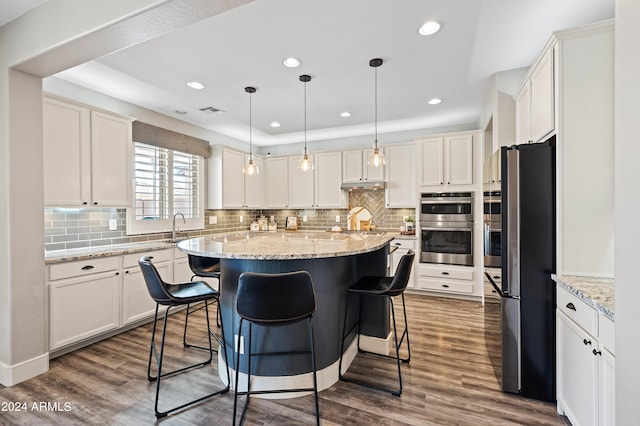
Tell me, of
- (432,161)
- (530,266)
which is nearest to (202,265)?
(530,266)

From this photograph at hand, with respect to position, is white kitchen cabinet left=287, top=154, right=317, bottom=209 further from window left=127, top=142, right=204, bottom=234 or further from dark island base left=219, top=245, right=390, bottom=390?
dark island base left=219, top=245, right=390, bottom=390

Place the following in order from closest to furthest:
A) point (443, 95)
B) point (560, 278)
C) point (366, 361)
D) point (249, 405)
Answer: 1. point (560, 278)
2. point (249, 405)
3. point (366, 361)
4. point (443, 95)

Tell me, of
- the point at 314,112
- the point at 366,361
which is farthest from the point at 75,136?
the point at 366,361

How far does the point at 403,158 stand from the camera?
16.5 ft

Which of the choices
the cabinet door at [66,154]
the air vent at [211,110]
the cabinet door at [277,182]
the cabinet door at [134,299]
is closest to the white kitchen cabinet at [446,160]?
the cabinet door at [277,182]

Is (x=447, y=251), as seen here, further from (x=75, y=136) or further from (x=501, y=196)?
(x=75, y=136)

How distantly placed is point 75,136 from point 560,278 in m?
4.21

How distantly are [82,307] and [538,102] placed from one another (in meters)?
4.25

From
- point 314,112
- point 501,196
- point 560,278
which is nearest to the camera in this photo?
point 560,278

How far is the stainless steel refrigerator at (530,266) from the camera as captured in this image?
6.60 ft

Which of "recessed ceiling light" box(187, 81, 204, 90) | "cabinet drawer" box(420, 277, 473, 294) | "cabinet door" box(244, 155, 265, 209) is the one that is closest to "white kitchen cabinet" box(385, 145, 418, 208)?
"cabinet drawer" box(420, 277, 473, 294)

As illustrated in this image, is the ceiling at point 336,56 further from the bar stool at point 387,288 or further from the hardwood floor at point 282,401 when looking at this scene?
the hardwood floor at point 282,401

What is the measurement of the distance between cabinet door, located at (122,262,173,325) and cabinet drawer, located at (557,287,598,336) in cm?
381

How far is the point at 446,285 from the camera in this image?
4.47 meters
